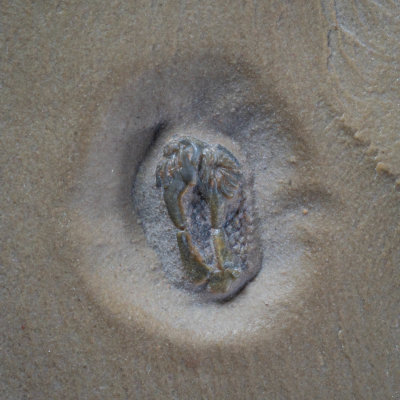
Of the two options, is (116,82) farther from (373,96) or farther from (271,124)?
(373,96)

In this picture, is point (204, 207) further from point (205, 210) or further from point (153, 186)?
point (153, 186)

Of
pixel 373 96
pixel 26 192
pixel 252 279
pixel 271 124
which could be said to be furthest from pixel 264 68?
pixel 26 192

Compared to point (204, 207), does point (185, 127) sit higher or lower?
higher

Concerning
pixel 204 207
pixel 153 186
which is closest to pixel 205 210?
pixel 204 207

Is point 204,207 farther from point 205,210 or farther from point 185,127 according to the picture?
point 185,127

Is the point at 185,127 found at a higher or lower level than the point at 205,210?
higher
